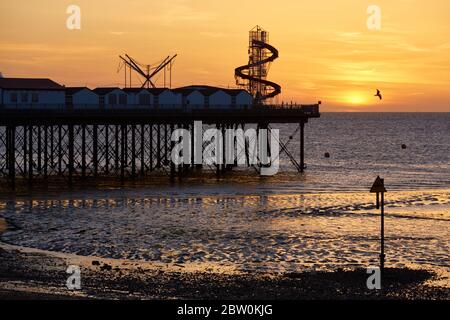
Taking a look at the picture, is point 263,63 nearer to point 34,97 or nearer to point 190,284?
point 34,97

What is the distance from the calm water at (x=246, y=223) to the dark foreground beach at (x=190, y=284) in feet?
7.82

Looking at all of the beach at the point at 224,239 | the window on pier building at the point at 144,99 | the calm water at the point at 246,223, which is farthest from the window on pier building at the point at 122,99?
the calm water at the point at 246,223

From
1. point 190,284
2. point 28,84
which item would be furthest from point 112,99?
point 190,284

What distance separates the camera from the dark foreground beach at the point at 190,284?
2616 cm

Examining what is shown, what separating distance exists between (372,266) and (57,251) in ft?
43.0

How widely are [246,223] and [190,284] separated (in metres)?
16.5

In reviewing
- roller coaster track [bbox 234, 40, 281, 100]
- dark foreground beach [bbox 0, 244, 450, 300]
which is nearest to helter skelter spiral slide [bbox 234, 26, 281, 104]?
roller coaster track [bbox 234, 40, 281, 100]

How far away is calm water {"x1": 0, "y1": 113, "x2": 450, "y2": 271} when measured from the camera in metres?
34.6

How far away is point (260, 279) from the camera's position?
29109mm

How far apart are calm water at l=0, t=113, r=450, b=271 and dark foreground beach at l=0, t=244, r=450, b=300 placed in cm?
238

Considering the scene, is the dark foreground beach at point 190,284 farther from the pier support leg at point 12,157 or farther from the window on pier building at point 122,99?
the window on pier building at point 122,99

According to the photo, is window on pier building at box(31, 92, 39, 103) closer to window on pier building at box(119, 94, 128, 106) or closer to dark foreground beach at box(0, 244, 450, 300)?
window on pier building at box(119, 94, 128, 106)

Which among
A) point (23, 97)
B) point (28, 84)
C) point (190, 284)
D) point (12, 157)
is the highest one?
point (28, 84)

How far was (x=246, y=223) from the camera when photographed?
44.3 metres
